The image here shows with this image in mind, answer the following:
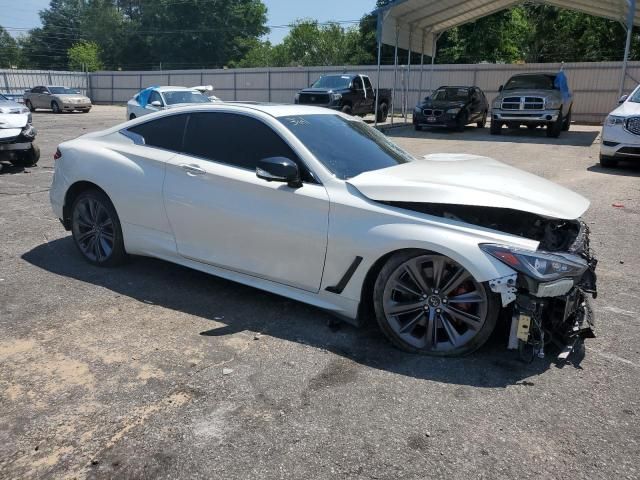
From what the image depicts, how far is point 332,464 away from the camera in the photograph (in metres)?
2.46

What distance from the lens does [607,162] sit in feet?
38.2

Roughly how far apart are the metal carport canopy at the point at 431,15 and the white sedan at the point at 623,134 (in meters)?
8.07

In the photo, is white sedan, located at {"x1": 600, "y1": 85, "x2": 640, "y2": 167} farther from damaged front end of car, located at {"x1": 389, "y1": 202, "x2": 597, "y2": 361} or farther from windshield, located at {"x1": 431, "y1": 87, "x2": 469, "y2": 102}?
windshield, located at {"x1": 431, "y1": 87, "x2": 469, "y2": 102}

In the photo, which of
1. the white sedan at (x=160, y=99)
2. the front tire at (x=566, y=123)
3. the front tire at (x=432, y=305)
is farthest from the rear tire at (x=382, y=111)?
the front tire at (x=432, y=305)

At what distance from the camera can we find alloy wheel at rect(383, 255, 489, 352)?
11.0 ft

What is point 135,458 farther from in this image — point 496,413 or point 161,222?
point 161,222

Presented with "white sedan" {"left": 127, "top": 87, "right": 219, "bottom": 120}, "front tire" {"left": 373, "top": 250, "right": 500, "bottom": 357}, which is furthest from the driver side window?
"front tire" {"left": 373, "top": 250, "right": 500, "bottom": 357}

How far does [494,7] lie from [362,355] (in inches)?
926

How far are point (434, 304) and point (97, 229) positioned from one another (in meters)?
3.23

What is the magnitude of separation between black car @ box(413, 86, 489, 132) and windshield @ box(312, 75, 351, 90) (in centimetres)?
326

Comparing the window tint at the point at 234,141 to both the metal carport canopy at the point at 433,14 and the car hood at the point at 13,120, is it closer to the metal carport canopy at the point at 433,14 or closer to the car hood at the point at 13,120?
the car hood at the point at 13,120

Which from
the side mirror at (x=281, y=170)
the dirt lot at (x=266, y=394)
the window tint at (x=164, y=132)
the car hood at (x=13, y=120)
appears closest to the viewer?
the dirt lot at (x=266, y=394)

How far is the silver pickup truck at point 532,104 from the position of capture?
1736cm

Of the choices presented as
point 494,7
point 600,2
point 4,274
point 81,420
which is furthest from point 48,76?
point 81,420
